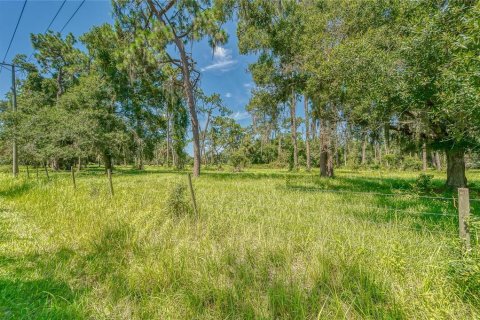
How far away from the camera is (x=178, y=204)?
486cm

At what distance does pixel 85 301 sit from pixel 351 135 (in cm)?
962

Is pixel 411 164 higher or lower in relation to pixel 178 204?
higher

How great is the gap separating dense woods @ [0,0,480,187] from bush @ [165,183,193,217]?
17.0ft

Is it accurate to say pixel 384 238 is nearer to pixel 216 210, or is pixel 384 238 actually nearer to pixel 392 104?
pixel 216 210

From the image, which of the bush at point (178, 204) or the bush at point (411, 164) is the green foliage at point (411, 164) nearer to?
the bush at point (411, 164)

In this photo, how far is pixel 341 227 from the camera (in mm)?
3723

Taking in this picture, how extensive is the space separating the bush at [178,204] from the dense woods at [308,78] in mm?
5189

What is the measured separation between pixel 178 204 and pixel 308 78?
8308 millimetres

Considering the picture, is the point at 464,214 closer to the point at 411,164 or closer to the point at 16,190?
the point at 16,190

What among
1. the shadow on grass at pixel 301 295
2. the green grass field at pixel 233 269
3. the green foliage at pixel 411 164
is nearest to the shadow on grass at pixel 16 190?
the green grass field at pixel 233 269

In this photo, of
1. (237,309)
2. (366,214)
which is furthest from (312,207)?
(237,309)

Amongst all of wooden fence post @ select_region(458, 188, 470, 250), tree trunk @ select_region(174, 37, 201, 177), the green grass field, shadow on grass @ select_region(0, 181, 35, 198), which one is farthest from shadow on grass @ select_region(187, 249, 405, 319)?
tree trunk @ select_region(174, 37, 201, 177)

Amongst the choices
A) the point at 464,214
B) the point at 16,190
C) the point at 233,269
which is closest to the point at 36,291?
the point at 233,269

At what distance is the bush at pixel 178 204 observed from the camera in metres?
4.78
